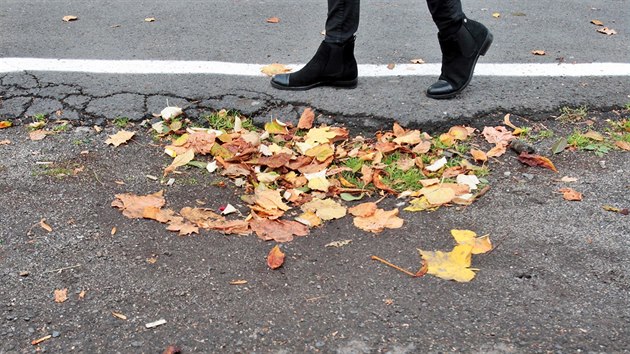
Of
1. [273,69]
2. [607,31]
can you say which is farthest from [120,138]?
[607,31]

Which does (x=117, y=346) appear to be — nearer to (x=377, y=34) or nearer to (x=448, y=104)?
(x=448, y=104)

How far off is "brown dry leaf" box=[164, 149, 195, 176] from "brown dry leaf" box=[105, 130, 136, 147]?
13.7 inches

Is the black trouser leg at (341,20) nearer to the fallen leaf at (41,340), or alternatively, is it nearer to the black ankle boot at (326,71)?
the black ankle boot at (326,71)

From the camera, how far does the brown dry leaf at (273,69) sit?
415 cm

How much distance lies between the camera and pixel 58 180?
10.0ft

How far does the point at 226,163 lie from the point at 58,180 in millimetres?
776

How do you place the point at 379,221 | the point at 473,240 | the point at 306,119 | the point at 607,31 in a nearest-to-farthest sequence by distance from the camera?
the point at 473,240 < the point at 379,221 < the point at 306,119 < the point at 607,31

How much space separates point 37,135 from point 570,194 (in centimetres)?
265

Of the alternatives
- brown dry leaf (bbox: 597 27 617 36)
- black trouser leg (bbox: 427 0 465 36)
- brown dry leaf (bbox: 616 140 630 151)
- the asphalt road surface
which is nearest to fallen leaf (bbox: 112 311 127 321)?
the asphalt road surface

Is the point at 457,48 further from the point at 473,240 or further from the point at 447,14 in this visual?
the point at 473,240

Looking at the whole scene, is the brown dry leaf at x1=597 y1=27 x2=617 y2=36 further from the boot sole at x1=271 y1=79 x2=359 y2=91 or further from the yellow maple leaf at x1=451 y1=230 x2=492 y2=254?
the yellow maple leaf at x1=451 y1=230 x2=492 y2=254

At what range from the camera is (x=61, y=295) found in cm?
231

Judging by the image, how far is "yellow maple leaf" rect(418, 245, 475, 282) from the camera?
2.42 meters

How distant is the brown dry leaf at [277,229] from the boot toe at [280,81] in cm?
130
